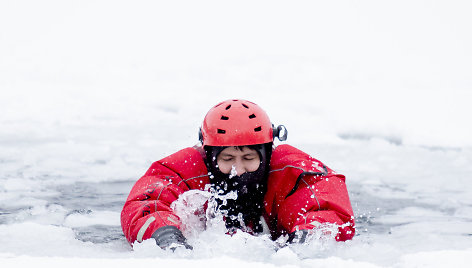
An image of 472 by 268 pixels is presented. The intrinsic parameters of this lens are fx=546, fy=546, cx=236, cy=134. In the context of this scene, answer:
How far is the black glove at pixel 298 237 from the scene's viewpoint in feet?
9.46

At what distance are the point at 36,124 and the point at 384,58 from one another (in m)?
8.62

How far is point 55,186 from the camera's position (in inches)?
221

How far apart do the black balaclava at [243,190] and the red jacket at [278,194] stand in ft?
0.19

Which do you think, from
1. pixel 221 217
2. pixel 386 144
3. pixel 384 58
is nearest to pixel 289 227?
pixel 221 217

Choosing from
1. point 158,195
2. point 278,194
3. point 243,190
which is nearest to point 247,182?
point 243,190

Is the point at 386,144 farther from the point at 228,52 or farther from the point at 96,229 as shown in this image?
the point at 228,52

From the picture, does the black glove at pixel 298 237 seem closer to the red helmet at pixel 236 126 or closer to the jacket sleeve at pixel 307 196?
the jacket sleeve at pixel 307 196

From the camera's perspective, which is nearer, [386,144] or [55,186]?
[55,186]

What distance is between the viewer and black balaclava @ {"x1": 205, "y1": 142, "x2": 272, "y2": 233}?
342 centimetres

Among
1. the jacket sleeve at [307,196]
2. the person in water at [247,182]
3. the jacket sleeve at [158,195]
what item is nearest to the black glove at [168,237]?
the jacket sleeve at [158,195]

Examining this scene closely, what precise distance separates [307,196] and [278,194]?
0.23 meters

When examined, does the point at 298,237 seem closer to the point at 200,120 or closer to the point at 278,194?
the point at 278,194

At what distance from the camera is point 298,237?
2.91m

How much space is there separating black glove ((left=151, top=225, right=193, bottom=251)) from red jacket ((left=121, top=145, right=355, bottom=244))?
3.7 inches
